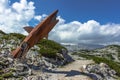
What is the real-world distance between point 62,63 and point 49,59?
283cm

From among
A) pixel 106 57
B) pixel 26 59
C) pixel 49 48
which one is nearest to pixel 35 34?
pixel 26 59

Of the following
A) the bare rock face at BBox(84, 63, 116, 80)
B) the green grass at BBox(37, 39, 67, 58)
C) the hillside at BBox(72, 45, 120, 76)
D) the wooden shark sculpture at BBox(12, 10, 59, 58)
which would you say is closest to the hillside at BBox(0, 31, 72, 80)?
the green grass at BBox(37, 39, 67, 58)

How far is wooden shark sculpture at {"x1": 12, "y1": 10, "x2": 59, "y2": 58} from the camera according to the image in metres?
37.4

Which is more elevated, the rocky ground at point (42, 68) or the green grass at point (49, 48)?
the green grass at point (49, 48)

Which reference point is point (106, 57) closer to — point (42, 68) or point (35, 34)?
point (42, 68)

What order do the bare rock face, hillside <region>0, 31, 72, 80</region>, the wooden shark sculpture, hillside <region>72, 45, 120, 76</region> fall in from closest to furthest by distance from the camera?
hillside <region>0, 31, 72, 80</region> < the wooden shark sculpture < the bare rock face < hillside <region>72, 45, 120, 76</region>

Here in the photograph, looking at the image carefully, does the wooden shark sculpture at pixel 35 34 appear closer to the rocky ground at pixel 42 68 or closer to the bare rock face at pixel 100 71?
the rocky ground at pixel 42 68

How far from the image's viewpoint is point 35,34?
38469 millimetres

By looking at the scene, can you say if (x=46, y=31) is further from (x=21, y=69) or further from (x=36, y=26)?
(x=21, y=69)

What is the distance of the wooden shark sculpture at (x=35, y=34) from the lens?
3744 cm

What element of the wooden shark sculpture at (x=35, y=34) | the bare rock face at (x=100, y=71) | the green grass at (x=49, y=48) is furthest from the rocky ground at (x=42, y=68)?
the wooden shark sculpture at (x=35, y=34)

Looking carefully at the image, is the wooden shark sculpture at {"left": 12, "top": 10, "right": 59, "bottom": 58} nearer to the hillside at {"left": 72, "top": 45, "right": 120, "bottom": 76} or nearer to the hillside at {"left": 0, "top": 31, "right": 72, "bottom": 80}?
the hillside at {"left": 0, "top": 31, "right": 72, "bottom": 80}

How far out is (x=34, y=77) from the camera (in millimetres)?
32531

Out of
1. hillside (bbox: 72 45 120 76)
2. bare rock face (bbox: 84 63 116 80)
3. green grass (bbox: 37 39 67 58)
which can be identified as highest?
green grass (bbox: 37 39 67 58)
